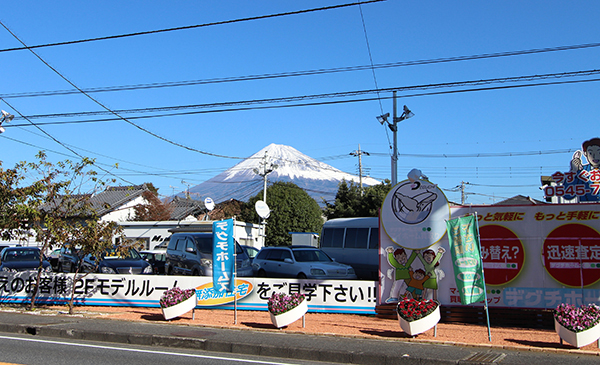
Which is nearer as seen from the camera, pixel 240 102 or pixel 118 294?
pixel 118 294

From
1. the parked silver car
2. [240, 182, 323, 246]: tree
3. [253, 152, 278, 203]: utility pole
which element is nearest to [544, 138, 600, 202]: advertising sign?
the parked silver car

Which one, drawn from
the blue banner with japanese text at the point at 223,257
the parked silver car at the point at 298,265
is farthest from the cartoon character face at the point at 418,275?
the parked silver car at the point at 298,265

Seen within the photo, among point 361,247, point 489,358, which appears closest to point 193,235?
point 361,247

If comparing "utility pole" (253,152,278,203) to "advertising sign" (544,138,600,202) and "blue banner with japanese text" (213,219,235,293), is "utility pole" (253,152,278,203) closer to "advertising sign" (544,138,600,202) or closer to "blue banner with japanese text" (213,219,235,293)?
"advertising sign" (544,138,600,202)

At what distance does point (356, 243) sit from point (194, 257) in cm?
734

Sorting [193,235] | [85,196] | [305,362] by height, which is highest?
[85,196]

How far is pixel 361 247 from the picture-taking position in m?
21.5

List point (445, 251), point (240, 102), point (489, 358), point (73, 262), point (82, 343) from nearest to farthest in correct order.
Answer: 1. point (489, 358)
2. point (82, 343)
3. point (445, 251)
4. point (240, 102)
5. point (73, 262)

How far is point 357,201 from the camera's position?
45062 millimetres

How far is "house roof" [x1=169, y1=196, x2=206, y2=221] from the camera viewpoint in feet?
182

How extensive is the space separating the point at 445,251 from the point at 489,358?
430 cm

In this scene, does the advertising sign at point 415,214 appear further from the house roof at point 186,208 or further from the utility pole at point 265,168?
the house roof at point 186,208

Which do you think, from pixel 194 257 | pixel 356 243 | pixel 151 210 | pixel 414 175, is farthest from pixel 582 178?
pixel 151 210

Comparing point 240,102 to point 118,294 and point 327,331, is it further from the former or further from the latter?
point 327,331
